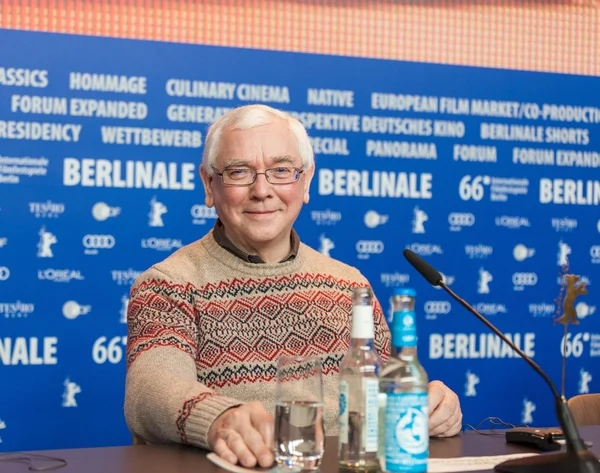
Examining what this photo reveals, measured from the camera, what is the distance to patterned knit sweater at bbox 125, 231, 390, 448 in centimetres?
180

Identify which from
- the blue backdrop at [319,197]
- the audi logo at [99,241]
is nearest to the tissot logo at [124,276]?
the blue backdrop at [319,197]

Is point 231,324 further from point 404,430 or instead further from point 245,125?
Result: point 404,430

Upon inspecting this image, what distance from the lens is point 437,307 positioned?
4234 millimetres

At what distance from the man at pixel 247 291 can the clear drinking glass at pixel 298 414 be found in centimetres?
48

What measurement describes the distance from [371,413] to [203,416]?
352mm

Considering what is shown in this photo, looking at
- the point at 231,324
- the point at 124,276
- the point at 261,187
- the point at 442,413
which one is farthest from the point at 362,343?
the point at 124,276

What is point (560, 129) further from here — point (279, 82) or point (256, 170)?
point (256, 170)

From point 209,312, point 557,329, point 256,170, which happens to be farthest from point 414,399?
point 557,329

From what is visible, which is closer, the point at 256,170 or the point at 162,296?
the point at 162,296

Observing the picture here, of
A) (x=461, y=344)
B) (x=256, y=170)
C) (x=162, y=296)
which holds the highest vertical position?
(x=256, y=170)

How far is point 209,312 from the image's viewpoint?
2.05 metres

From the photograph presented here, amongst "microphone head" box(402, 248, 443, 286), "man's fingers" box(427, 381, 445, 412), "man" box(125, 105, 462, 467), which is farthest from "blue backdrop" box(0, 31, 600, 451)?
"microphone head" box(402, 248, 443, 286)

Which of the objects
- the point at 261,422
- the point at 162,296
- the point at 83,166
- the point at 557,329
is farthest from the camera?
the point at 557,329

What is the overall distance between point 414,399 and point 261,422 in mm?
268
